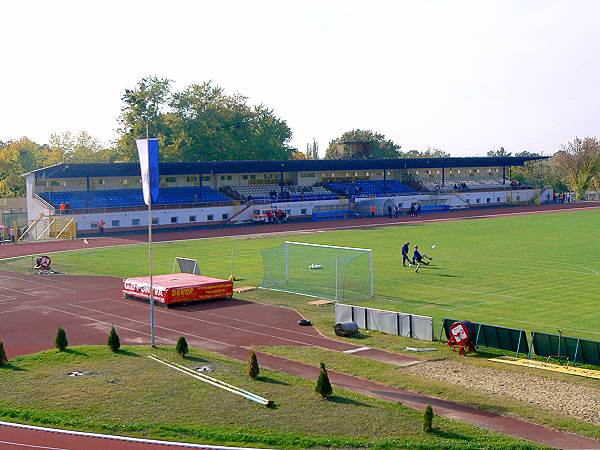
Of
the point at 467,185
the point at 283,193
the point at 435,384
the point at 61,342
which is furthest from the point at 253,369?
the point at 467,185

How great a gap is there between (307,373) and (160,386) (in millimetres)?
4913

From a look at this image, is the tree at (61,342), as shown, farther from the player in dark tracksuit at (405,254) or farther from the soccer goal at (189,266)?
the player in dark tracksuit at (405,254)

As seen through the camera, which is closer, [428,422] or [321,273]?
[428,422]

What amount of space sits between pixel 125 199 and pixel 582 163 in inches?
3650

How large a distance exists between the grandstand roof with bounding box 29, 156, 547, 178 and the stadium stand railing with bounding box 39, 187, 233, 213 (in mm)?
2133

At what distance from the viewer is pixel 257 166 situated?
9975 cm

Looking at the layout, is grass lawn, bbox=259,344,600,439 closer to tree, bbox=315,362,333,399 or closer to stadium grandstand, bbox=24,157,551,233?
tree, bbox=315,362,333,399

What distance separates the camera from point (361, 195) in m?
108

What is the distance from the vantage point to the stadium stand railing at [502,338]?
90.9 feet

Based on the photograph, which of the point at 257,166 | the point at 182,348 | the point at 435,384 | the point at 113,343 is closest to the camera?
the point at 435,384

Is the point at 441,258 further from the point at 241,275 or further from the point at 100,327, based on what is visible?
the point at 100,327

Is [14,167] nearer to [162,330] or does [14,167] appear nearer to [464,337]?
[162,330]

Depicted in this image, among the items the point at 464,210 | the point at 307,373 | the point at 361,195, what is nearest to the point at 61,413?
the point at 307,373

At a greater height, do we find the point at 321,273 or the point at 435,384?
the point at 321,273
